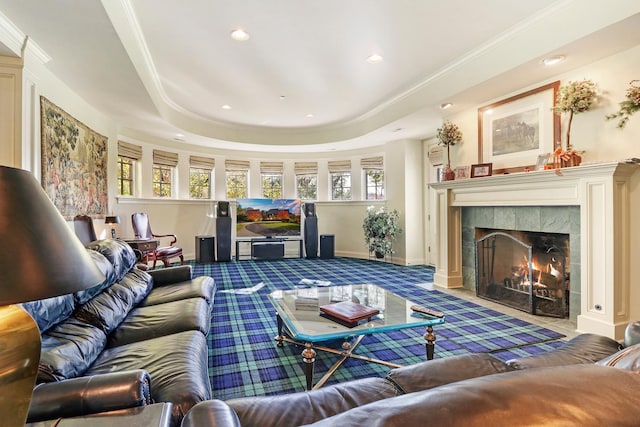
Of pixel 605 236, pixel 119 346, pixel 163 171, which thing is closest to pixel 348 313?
pixel 119 346

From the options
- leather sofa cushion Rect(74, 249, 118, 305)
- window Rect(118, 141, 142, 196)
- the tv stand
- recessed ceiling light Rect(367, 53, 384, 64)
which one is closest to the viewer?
leather sofa cushion Rect(74, 249, 118, 305)

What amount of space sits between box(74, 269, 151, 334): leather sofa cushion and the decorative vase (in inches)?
148

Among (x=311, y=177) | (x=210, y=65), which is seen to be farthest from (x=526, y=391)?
(x=311, y=177)

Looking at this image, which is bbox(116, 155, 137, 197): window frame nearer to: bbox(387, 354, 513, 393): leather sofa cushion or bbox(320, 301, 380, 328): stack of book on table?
bbox(320, 301, 380, 328): stack of book on table

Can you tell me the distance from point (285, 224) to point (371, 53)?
4.35 metres

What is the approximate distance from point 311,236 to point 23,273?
666cm

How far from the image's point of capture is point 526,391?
19.6 inches

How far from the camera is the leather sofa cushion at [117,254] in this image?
8.32ft

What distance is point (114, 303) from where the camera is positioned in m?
2.13

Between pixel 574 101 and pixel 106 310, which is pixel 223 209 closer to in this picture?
pixel 106 310

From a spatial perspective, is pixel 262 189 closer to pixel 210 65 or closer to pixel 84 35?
pixel 210 65

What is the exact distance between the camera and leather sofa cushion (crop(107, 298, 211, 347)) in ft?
6.29

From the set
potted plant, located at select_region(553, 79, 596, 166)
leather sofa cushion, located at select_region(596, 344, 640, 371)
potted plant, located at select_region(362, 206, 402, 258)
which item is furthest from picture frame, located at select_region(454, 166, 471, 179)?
leather sofa cushion, located at select_region(596, 344, 640, 371)

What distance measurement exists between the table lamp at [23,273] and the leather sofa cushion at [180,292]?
2139 mm
